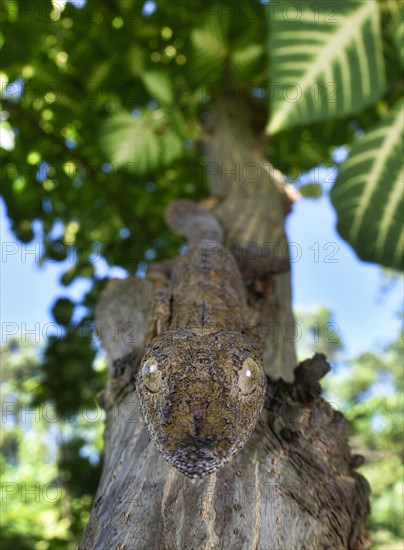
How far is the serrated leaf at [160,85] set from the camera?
2.71m

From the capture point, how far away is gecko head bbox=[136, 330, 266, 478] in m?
1.08

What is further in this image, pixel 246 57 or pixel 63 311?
pixel 63 311

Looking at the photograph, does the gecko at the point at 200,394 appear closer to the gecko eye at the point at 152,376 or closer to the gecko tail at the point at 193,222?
the gecko eye at the point at 152,376

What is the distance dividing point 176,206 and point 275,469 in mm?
1936

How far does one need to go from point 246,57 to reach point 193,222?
3.08 ft

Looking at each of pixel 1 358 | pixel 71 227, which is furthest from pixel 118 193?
pixel 1 358

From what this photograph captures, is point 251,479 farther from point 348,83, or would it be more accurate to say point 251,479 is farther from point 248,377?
point 348,83

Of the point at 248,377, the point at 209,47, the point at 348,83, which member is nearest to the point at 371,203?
the point at 348,83

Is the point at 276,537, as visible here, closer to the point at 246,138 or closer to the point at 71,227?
the point at 246,138

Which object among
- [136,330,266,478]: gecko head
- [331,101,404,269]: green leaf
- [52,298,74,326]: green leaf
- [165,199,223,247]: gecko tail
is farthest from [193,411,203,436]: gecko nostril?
[52,298,74,326]: green leaf

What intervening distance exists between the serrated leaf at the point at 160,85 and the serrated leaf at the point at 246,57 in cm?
41

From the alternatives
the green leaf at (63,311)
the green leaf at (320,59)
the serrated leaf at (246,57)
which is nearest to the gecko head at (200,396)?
the green leaf at (320,59)

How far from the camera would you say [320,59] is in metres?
1.45

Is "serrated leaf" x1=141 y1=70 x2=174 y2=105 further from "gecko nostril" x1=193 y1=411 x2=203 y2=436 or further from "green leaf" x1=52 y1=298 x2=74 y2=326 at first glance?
"gecko nostril" x1=193 y1=411 x2=203 y2=436
